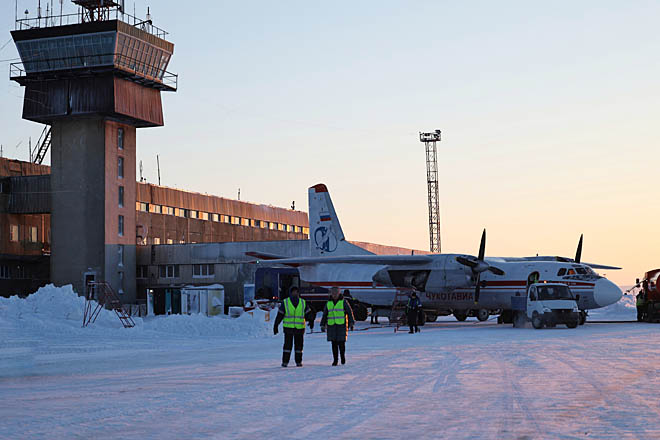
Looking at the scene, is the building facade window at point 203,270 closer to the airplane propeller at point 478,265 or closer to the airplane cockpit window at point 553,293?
the airplane propeller at point 478,265

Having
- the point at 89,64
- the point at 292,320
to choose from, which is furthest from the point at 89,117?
the point at 292,320

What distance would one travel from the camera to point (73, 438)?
9.35 meters

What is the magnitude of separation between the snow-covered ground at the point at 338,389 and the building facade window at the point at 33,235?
1430 inches

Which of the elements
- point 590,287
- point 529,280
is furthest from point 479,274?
point 590,287

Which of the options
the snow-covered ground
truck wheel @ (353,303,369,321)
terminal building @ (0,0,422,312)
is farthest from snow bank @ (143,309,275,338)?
terminal building @ (0,0,422,312)

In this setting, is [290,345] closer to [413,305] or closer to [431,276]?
[413,305]

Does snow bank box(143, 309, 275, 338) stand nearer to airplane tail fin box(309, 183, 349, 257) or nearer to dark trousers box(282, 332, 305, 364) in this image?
airplane tail fin box(309, 183, 349, 257)

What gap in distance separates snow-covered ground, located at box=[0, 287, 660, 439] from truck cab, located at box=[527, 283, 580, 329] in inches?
257

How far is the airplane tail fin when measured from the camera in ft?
Result: 152

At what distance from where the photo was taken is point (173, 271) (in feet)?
199

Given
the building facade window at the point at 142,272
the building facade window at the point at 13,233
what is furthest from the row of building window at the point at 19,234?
the building facade window at the point at 142,272

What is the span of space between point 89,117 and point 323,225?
66.0 feet

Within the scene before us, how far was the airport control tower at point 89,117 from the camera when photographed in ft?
178

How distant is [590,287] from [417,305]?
801 centimetres
